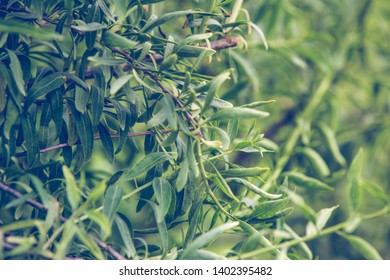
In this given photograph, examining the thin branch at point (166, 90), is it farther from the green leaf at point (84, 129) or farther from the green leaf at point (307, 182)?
the green leaf at point (307, 182)

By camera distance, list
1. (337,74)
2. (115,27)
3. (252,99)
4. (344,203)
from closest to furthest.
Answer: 1. (115,27)
2. (252,99)
3. (337,74)
4. (344,203)

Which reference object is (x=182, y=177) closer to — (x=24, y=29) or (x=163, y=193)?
(x=163, y=193)

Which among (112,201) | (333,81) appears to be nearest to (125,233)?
(112,201)

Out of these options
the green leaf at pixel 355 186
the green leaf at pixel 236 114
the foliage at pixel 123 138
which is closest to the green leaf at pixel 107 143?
the foliage at pixel 123 138

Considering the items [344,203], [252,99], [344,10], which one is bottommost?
[344,203]

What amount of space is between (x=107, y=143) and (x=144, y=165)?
2.1 inches

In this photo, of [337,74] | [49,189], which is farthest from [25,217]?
[337,74]

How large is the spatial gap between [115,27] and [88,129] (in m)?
0.09

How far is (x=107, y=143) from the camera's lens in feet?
1.52

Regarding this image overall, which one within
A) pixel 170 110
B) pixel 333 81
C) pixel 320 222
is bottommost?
pixel 333 81

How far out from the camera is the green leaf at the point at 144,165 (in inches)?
16.7

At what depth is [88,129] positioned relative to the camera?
44cm

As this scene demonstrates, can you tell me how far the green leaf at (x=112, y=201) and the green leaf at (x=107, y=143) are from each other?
71 millimetres

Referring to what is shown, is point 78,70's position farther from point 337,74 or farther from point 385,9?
point 385,9
